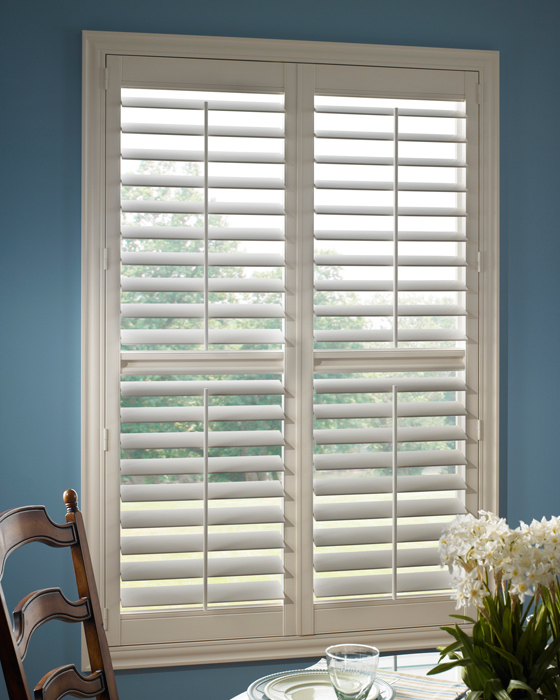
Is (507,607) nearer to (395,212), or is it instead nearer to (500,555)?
(500,555)

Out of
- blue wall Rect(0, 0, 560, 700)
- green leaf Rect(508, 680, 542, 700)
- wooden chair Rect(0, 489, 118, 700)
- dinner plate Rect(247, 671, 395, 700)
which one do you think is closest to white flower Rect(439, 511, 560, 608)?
green leaf Rect(508, 680, 542, 700)

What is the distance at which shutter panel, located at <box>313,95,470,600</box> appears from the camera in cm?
215

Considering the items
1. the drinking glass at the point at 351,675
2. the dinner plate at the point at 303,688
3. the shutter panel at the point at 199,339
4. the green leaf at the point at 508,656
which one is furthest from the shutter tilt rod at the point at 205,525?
the green leaf at the point at 508,656

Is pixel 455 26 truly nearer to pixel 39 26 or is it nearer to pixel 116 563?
pixel 39 26

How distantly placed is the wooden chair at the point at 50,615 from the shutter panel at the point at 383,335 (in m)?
0.85

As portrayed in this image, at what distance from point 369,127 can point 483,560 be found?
5.06 feet

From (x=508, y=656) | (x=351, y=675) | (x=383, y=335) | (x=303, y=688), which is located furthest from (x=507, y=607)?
(x=383, y=335)

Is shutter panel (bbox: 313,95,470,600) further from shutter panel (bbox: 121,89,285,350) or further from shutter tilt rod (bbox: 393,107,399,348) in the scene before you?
shutter panel (bbox: 121,89,285,350)

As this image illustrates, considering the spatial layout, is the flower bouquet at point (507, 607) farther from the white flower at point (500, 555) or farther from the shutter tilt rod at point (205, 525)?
the shutter tilt rod at point (205, 525)

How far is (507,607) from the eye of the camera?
3.61ft

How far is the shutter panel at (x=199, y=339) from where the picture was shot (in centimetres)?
205

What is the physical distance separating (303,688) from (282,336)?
3.57 feet

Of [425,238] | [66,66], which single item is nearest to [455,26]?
[425,238]

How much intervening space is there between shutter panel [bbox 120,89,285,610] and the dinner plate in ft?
2.37
